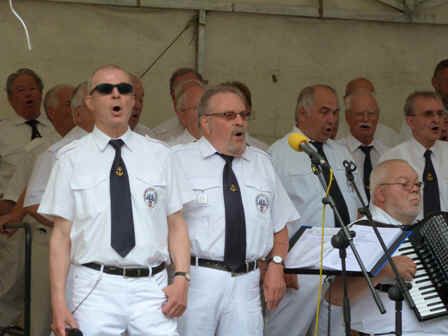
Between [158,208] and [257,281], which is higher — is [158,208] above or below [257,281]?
above

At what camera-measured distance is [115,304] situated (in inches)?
146

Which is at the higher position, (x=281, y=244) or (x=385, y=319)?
(x=281, y=244)

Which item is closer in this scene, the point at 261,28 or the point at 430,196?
the point at 430,196

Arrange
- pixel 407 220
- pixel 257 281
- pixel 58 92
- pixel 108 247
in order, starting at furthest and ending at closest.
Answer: pixel 58 92, pixel 407 220, pixel 257 281, pixel 108 247

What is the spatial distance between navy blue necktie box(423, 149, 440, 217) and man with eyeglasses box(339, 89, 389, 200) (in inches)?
35.9

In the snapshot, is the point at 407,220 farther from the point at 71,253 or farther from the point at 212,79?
the point at 212,79

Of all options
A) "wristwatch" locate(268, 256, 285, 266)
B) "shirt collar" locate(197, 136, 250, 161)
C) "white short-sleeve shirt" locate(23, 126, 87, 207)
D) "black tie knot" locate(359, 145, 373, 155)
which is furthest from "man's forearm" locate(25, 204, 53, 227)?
"black tie knot" locate(359, 145, 373, 155)

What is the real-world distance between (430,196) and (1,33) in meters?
4.45

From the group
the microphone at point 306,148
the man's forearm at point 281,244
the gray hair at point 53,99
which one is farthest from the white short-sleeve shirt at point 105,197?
the gray hair at point 53,99

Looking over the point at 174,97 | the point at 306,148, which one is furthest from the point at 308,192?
the point at 174,97

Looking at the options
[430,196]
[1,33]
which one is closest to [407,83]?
[430,196]

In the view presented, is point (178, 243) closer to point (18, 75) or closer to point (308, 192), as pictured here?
point (308, 192)

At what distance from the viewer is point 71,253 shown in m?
3.84

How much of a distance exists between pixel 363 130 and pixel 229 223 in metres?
2.95
